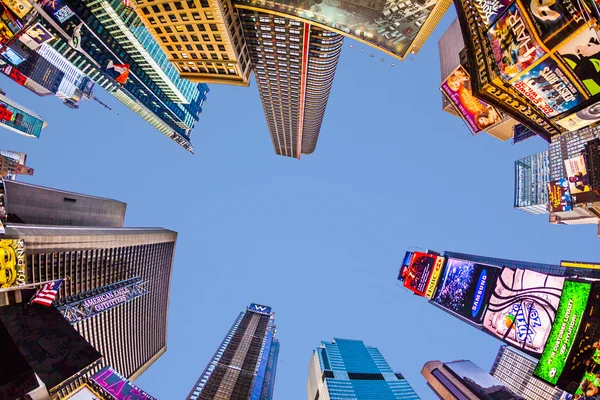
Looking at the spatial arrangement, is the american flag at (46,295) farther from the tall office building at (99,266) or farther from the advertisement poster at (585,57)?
the advertisement poster at (585,57)

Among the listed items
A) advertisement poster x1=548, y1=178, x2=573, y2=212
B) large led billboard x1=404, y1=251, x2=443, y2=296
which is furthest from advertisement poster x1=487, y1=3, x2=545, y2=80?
large led billboard x1=404, y1=251, x2=443, y2=296

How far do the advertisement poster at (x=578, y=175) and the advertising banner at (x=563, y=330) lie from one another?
23.3 meters

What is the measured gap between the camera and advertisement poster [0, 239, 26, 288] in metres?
28.2

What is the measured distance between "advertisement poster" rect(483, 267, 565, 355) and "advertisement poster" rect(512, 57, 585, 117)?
66.4 feet

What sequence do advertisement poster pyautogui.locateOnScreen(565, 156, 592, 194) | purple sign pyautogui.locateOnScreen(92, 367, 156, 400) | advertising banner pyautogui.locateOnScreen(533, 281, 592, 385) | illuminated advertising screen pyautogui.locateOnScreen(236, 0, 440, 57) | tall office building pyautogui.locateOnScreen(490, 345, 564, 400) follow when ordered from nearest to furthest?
1. purple sign pyautogui.locateOnScreen(92, 367, 156, 400)
2. advertising banner pyautogui.locateOnScreen(533, 281, 592, 385)
3. illuminated advertising screen pyautogui.locateOnScreen(236, 0, 440, 57)
4. advertisement poster pyautogui.locateOnScreen(565, 156, 592, 194)
5. tall office building pyautogui.locateOnScreen(490, 345, 564, 400)

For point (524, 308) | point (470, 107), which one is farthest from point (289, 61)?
point (524, 308)

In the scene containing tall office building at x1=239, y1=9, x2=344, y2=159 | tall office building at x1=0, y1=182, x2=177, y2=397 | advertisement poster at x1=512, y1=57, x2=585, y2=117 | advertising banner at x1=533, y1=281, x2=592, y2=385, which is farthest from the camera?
tall office building at x1=239, y1=9, x2=344, y2=159

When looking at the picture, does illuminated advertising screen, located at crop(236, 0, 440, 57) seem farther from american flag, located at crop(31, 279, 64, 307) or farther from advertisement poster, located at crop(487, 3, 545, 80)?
american flag, located at crop(31, 279, 64, 307)

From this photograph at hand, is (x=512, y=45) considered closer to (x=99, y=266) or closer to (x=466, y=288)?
(x=466, y=288)

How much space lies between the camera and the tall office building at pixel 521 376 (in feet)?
501

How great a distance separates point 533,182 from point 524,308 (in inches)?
6225

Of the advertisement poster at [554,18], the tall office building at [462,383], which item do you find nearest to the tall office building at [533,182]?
the tall office building at [462,383]

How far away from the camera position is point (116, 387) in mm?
29688

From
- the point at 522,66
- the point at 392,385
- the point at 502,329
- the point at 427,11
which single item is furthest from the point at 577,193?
the point at 392,385
